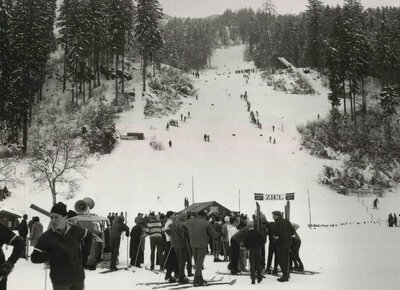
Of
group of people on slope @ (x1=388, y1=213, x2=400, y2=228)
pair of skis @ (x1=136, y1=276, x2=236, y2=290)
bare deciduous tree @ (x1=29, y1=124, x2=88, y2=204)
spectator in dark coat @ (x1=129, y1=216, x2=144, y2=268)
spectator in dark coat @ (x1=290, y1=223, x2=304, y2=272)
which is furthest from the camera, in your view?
bare deciduous tree @ (x1=29, y1=124, x2=88, y2=204)

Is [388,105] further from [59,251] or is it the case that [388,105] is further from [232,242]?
[59,251]

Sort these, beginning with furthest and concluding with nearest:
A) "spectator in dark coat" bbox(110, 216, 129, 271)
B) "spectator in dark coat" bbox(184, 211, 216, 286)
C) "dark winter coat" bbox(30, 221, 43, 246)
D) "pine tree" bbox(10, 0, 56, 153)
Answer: "pine tree" bbox(10, 0, 56, 153)
"dark winter coat" bbox(30, 221, 43, 246)
"spectator in dark coat" bbox(110, 216, 129, 271)
"spectator in dark coat" bbox(184, 211, 216, 286)

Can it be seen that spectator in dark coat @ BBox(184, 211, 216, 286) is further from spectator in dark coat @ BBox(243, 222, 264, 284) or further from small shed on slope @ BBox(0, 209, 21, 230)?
small shed on slope @ BBox(0, 209, 21, 230)

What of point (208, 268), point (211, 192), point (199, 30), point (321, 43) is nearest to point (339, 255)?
point (208, 268)

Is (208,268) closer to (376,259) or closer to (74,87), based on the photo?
(376,259)

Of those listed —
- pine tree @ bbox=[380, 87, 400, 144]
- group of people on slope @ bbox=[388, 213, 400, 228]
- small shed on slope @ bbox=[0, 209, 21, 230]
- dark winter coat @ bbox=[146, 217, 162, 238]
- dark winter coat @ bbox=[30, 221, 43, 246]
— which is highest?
pine tree @ bbox=[380, 87, 400, 144]

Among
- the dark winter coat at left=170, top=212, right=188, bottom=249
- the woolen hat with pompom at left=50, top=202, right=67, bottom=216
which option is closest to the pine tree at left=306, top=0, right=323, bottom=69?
the dark winter coat at left=170, top=212, right=188, bottom=249

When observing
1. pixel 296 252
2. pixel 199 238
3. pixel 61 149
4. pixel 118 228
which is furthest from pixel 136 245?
pixel 61 149

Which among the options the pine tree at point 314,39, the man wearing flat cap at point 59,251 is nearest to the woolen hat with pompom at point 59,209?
the man wearing flat cap at point 59,251

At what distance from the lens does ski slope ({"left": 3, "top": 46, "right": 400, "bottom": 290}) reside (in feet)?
39.9

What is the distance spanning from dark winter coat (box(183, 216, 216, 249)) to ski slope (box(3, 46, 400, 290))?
4.02 feet

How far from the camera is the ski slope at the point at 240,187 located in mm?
12172

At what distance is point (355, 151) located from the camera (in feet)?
162

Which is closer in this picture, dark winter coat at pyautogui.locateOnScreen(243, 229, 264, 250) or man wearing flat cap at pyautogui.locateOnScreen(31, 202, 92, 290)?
man wearing flat cap at pyautogui.locateOnScreen(31, 202, 92, 290)
